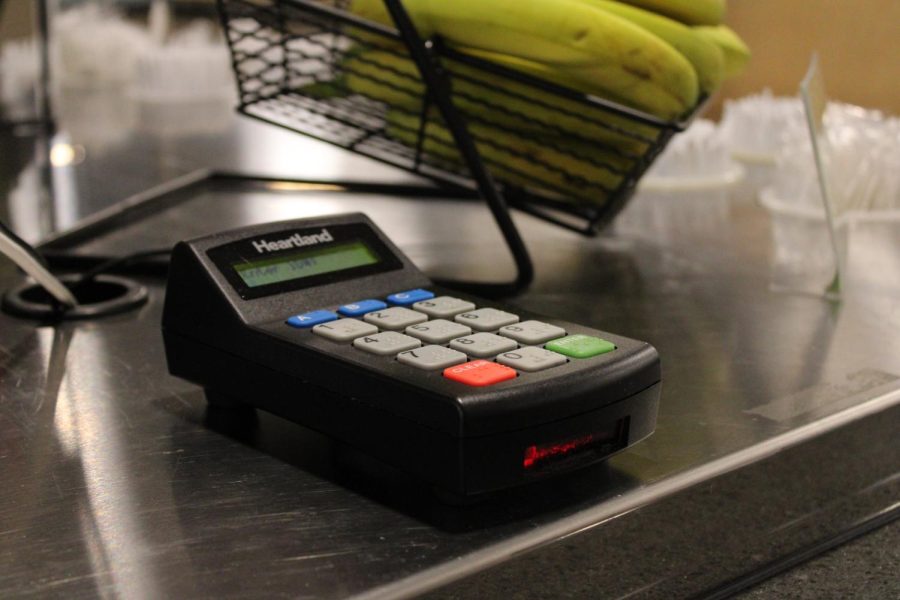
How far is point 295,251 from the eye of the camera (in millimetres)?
487

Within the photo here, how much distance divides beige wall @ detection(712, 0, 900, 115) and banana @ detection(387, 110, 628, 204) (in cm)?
76

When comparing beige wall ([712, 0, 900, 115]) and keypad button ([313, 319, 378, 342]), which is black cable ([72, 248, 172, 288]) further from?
beige wall ([712, 0, 900, 115])

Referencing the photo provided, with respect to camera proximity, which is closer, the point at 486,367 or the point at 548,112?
the point at 486,367

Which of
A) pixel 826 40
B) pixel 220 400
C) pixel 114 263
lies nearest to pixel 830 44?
pixel 826 40

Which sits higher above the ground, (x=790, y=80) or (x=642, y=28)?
(x=642, y=28)

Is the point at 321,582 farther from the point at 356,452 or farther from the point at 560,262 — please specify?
the point at 560,262

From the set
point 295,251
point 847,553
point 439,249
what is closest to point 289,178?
point 439,249

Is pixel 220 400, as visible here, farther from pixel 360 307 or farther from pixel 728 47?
pixel 728 47

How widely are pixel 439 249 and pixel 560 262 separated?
9 cm

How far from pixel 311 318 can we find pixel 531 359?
Result: 0.10 metres

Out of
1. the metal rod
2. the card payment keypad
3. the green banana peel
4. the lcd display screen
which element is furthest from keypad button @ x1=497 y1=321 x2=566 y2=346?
the green banana peel

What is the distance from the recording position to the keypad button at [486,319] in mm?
428

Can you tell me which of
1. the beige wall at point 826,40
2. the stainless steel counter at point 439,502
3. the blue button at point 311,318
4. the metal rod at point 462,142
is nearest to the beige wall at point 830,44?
the beige wall at point 826,40

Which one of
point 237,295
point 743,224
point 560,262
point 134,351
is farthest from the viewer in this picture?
point 743,224
